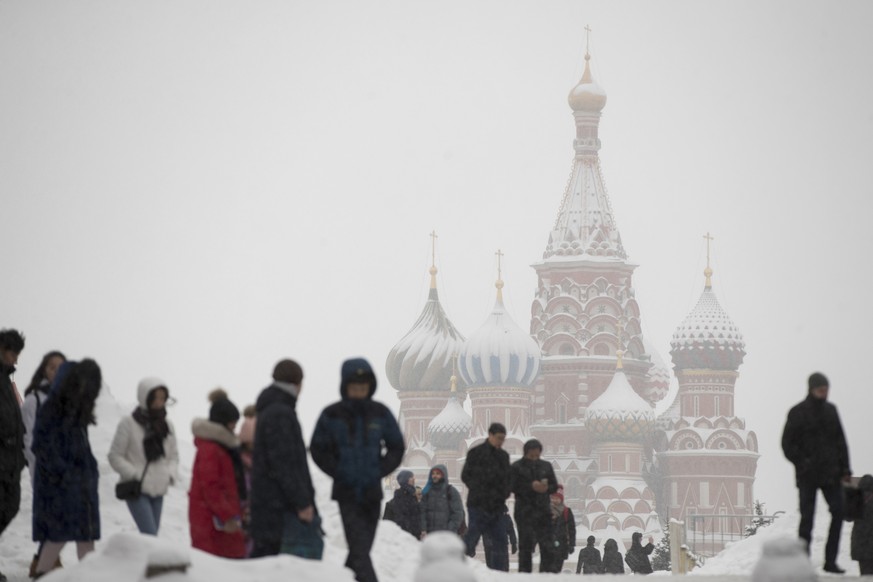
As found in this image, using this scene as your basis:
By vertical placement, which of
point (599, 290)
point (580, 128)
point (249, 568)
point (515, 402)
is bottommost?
point (249, 568)

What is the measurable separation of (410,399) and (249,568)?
228ft

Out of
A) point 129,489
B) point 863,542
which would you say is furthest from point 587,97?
point 129,489

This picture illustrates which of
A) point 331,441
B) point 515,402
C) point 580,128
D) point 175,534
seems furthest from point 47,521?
point 580,128

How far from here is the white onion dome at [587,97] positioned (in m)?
74.6

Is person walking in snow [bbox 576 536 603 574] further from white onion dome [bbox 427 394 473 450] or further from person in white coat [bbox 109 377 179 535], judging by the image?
white onion dome [bbox 427 394 473 450]

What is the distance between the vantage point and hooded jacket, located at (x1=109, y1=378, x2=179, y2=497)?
9023mm

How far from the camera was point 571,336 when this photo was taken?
7150 centimetres

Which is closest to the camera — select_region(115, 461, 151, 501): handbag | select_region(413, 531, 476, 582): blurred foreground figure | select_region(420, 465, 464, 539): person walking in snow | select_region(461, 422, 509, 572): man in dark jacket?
select_region(413, 531, 476, 582): blurred foreground figure

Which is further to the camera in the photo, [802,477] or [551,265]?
[551,265]

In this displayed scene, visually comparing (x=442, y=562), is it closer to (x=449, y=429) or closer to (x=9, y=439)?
(x=9, y=439)

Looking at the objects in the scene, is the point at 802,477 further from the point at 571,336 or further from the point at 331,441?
the point at 571,336

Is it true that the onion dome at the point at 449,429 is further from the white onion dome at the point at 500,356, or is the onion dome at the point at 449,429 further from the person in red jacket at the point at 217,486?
the person in red jacket at the point at 217,486

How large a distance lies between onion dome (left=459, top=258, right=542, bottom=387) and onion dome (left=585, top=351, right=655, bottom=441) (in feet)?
9.55

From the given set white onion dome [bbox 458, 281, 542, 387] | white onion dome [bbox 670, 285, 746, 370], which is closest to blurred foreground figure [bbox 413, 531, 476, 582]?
white onion dome [bbox 458, 281, 542, 387]
